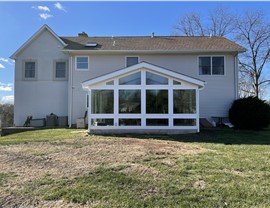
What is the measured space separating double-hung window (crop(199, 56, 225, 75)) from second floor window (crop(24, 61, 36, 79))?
36.4 feet

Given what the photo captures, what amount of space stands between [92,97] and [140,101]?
Answer: 231 centimetres

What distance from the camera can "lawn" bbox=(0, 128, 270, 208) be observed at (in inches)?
167

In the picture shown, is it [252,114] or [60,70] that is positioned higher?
[60,70]

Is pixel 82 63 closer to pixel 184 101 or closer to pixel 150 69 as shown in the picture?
pixel 150 69

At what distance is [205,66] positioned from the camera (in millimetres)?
16984

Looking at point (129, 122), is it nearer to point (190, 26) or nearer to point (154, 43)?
point (154, 43)

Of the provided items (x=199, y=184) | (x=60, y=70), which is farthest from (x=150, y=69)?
(x=199, y=184)

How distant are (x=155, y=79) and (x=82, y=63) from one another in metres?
6.58

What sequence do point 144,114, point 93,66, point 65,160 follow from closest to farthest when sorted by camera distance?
point 65,160, point 144,114, point 93,66


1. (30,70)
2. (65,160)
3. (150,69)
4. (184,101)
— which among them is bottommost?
(65,160)

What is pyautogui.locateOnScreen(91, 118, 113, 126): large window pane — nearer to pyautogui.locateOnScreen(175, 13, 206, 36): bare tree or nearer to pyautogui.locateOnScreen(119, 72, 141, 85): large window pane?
pyautogui.locateOnScreen(119, 72, 141, 85): large window pane

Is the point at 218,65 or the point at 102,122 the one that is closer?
the point at 102,122

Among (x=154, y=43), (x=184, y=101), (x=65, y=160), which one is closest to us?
(x=65, y=160)

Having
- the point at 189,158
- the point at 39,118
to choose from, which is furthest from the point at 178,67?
the point at 189,158
